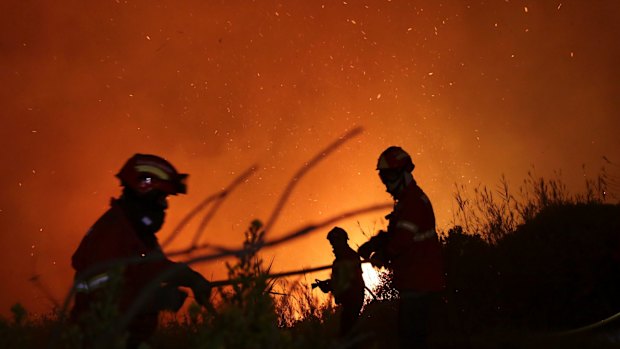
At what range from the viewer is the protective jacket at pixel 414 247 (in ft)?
20.7

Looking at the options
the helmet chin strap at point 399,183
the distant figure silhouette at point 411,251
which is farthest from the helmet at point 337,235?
the helmet chin strap at point 399,183

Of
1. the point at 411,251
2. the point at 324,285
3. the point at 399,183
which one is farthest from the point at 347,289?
the point at 399,183

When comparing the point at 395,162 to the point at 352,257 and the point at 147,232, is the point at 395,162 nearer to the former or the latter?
the point at 352,257

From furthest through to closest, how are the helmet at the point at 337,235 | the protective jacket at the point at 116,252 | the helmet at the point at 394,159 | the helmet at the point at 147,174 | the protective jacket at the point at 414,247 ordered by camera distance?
the helmet at the point at 337,235 < the helmet at the point at 394,159 < the protective jacket at the point at 414,247 < the helmet at the point at 147,174 < the protective jacket at the point at 116,252

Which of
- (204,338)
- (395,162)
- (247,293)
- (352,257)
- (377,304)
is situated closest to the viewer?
(204,338)

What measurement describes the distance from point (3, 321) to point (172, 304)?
5.58 ft

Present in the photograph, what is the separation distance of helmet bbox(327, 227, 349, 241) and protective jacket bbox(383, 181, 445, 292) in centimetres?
127

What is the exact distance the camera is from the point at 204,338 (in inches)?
108

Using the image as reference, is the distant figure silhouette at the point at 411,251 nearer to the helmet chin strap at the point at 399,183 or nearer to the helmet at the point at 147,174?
the helmet chin strap at the point at 399,183

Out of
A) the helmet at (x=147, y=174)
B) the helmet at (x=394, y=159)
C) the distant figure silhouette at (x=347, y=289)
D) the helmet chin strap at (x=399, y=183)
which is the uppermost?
the helmet at (x=394, y=159)

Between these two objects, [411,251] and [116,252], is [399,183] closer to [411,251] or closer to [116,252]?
[411,251]

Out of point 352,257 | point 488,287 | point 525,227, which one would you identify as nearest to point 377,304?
point 488,287

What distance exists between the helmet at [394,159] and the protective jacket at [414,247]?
208 mm

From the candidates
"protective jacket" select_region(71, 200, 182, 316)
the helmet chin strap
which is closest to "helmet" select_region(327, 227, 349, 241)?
the helmet chin strap
